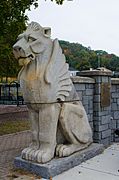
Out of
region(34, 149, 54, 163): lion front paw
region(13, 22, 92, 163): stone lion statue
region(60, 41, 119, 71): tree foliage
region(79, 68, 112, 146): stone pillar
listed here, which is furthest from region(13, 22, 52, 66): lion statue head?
region(60, 41, 119, 71): tree foliage

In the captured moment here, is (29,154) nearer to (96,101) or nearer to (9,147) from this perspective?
(9,147)

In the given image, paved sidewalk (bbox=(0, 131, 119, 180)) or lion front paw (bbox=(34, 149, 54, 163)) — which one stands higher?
lion front paw (bbox=(34, 149, 54, 163))

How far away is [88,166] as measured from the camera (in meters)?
5.27

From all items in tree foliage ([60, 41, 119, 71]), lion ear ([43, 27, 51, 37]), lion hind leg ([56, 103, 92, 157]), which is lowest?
lion hind leg ([56, 103, 92, 157])

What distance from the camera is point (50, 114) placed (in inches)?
195

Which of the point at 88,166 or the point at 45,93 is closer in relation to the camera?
the point at 45,93

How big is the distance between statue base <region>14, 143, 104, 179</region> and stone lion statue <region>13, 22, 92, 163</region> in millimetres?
89

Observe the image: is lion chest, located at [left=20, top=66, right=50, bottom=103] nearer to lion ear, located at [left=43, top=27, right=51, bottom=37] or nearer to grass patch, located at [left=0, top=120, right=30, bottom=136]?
lion ear, located at [left=43, top=27, right=51, bottom=37]

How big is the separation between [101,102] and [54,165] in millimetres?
2539

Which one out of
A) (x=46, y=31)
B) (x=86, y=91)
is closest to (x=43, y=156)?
(x=46, y=31)

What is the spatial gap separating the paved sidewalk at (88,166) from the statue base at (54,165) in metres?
0.09

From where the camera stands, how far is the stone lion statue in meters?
4.76

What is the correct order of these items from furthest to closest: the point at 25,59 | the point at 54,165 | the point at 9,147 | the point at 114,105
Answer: the point at 114,105
the point at 9,147
the point at 54,165
the point at 25,59

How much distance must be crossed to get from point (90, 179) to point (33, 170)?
3.21ft
